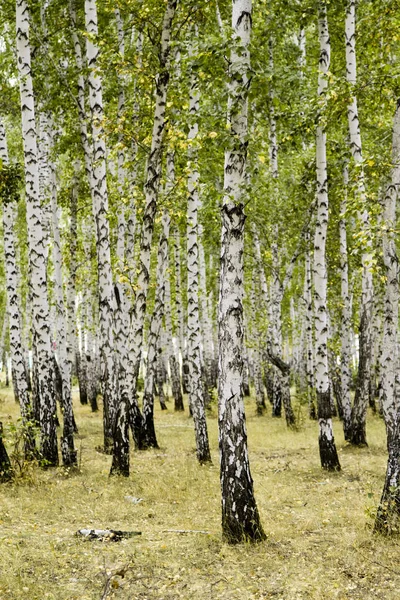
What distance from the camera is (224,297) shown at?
6.73 meters

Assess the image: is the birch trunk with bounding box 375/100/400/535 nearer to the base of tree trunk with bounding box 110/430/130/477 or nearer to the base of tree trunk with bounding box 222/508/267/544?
the base of tree trunk with bounding box 222/508/267/544

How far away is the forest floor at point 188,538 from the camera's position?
18.3ft

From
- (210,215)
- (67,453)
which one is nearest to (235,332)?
(67,453)

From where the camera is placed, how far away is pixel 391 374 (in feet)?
23.4

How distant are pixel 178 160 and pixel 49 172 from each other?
13.5ft

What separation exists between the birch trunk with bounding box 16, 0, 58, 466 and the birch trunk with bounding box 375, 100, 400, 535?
6.19m

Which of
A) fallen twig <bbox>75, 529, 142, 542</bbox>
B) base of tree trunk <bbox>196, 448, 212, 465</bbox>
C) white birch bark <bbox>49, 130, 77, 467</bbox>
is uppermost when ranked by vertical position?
white birch bark <bbox>49, 130, 77, 467</bbox>

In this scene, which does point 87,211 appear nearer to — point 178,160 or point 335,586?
point 178,160

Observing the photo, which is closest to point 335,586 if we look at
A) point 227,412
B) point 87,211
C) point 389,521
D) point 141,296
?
point 389,521

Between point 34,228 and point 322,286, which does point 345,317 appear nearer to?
point 322,286

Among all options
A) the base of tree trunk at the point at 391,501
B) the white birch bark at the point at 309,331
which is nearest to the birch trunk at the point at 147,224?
the base of tree trunk at the point at 391,501

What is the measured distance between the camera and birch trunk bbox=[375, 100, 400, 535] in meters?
6.75

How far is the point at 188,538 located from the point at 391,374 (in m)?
3.60

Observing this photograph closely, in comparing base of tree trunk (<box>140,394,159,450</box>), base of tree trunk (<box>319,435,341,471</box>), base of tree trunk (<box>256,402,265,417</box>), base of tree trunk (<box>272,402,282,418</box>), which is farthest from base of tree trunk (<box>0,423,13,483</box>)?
base of tree trunk (<box>256,402,265,417</box>)
